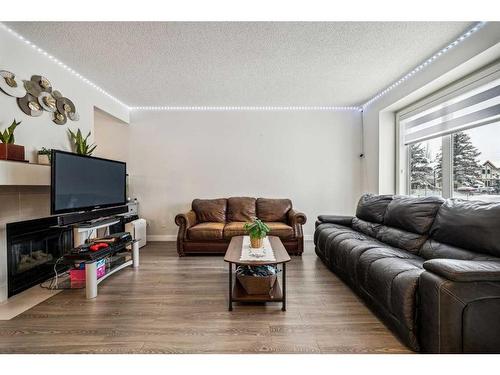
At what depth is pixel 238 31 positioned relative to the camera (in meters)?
2.29

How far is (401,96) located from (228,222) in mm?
3247

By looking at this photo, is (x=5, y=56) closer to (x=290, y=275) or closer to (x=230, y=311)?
(x=230, y=311)

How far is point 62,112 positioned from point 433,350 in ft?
13.6

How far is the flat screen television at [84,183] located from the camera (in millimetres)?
2414

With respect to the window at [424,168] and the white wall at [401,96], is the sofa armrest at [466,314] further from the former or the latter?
the window at [424,168]

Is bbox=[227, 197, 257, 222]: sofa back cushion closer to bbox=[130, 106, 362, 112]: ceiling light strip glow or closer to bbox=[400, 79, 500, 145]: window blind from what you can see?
bbox=[130, 106, 362, 112]: ceiling light strip glow

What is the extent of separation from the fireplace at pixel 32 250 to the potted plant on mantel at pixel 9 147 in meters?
0.66

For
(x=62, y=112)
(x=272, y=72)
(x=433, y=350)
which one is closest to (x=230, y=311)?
(x=433, y=350)

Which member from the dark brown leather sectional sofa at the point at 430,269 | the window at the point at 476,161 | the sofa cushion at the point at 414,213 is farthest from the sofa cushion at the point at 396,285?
the window at the point at 476,161

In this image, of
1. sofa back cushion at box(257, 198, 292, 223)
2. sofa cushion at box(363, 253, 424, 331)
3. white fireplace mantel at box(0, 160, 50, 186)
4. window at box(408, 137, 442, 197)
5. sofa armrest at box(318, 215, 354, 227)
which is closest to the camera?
sofa cushion at box(363, 253, 424, 331)

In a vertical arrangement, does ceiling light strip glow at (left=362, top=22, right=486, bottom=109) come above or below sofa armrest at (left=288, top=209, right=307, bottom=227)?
above

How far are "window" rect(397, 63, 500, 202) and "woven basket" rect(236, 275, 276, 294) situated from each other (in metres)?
2.43

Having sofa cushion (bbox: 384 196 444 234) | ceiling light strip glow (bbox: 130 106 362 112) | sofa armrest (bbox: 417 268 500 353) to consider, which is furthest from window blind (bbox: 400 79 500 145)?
sofa armrest (bbox: 417 268 500 353)

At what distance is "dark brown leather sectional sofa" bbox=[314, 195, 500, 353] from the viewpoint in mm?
1377
